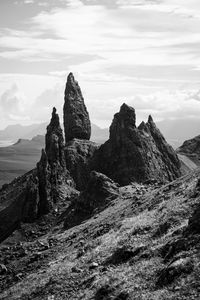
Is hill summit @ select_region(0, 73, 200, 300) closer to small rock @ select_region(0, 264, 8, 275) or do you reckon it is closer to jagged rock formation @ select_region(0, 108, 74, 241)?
jagged rock formation @ select_region(0, 108, 74, 241)

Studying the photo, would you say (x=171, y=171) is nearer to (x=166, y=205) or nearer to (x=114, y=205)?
(x=114, y=205)

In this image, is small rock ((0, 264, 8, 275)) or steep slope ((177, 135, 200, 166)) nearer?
small rock ((0, 264, 8, 275))

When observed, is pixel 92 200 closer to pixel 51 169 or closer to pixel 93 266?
pixel 51 169

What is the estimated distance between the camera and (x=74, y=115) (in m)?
134

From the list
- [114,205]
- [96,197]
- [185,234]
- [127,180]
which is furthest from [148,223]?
[127,180]

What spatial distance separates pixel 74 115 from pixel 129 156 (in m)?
30.9

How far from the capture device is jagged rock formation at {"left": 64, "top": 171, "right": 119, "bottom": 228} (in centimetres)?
Answer: 7469

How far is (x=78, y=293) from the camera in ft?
127

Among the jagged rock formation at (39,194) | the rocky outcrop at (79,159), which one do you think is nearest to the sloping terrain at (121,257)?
the jagged rock formation at (39,194)

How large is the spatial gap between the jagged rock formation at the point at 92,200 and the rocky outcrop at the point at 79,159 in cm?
2649

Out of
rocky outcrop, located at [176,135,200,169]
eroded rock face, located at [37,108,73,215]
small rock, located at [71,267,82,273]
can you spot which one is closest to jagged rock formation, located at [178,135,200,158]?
rocky outcrop, located at [176,135,200,169]

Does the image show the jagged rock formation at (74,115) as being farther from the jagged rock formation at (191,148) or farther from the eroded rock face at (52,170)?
the jagged rock formation at (191,148)

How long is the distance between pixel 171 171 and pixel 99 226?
61407 millimetres

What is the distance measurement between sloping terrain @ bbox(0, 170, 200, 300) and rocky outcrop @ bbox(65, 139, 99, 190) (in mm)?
40231
